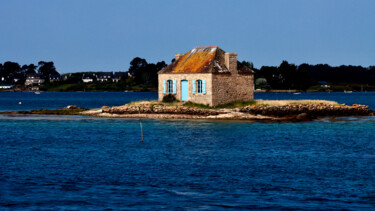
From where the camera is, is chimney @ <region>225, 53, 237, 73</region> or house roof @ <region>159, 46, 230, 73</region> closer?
house roof @ <region>159, 46, 230, 73</region>

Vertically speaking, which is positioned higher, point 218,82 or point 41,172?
point 218,82

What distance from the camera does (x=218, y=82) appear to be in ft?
180

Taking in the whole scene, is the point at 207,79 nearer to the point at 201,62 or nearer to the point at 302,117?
the point at 201,62

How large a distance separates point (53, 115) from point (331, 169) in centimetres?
4221

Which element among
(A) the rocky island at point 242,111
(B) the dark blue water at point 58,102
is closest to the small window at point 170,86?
(A) the rocky island at point 242,111

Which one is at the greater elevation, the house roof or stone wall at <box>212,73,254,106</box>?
the house roof

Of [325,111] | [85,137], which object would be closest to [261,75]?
[325,111]

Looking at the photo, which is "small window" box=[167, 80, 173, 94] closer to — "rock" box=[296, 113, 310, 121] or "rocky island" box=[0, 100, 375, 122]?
"rocky island" box=[0, 100, 375, 122]

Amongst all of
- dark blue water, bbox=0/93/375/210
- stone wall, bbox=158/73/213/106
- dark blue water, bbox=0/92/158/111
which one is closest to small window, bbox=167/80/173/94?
stone wall, bbox=158/73/213/106

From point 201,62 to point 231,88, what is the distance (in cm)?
418

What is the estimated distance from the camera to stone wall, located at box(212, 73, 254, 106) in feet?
180

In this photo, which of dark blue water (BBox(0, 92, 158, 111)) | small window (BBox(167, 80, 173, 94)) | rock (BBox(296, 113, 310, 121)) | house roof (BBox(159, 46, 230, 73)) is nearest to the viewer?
rock (BBox(296, 113, 310, 121))

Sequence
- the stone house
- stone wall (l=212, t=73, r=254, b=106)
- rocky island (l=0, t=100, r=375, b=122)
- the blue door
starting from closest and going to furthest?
1. rocky island (l=0, t=100, r=375, b=122)
2. the stone house
3. stone wall (l=212, t=73, r=254, b=106)
4. the blue door

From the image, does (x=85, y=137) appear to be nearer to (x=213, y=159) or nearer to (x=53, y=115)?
(x=213, y=159)
